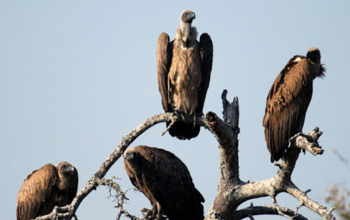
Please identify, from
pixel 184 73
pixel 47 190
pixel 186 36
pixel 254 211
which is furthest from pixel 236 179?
pixel 47 190

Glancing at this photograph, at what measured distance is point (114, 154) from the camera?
7.89 meters

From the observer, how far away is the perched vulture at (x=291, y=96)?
27.2 ft

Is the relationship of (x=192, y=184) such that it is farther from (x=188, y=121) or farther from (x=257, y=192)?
(x=257, y=192)

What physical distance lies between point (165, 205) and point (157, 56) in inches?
90.7

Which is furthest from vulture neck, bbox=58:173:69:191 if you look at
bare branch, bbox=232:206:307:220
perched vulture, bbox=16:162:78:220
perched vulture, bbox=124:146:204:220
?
bare branch, bbox=232:206:307:220

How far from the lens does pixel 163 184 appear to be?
909 centimetres

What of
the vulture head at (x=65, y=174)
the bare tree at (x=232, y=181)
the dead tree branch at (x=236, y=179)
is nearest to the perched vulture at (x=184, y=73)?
the bare tree at (x=232, y=181)

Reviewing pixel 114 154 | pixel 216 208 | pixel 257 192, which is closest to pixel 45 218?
pixel 114 154

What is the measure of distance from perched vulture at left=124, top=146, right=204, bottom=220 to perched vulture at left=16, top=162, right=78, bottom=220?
3.66ft

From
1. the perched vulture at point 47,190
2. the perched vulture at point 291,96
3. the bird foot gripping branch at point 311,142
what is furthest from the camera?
the perched vulture at point 47,190

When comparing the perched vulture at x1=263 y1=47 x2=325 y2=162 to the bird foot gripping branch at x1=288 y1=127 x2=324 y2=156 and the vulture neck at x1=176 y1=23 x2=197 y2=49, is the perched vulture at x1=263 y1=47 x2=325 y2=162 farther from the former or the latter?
the vulture neck at x1=176 y1=23 x2=197 y2=49

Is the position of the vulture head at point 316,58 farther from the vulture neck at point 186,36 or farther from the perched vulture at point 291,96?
the vulture neck at point 186,36

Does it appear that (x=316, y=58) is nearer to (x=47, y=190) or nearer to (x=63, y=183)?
(x=63, y=183)

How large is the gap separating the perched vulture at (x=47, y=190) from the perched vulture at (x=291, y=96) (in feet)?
11.1
